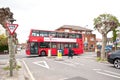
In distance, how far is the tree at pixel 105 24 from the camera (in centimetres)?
2455

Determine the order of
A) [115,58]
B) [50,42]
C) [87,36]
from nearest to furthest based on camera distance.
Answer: [115,58] < [50,42] < [87,36]

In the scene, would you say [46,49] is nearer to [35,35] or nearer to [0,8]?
[35,35]

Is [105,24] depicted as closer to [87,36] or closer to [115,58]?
[115,58]

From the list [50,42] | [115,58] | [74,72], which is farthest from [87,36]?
[74,72]

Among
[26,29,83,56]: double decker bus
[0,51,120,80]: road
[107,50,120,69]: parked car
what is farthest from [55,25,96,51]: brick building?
[107,50,120,69]: parked car

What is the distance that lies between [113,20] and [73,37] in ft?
47.1

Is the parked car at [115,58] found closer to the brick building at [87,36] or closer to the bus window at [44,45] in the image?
the bus window at [44,45]

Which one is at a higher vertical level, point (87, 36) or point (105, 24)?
point (87, 36)

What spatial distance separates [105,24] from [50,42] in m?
10.3

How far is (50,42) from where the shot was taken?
32594 mm

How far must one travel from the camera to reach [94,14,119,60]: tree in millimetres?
24547

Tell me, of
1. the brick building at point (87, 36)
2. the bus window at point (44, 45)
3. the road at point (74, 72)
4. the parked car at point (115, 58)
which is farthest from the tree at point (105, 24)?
the brick building at point (87, 36)

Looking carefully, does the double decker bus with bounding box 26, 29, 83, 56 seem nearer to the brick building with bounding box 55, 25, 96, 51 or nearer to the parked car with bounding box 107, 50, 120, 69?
the parked car with bounding box 107, 50, 120, 69

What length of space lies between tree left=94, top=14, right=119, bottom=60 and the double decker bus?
8425 mm
